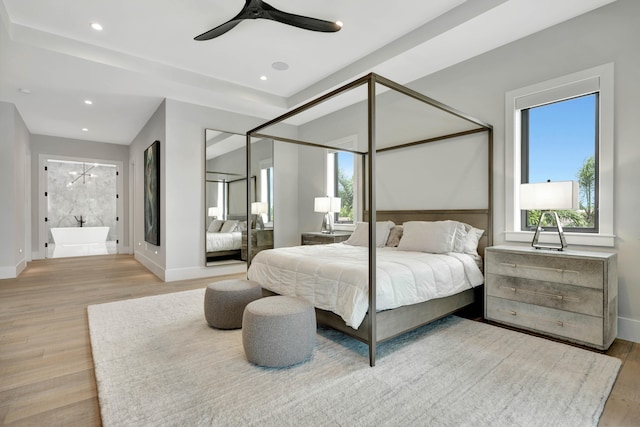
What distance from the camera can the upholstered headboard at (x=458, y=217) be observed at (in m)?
3.49

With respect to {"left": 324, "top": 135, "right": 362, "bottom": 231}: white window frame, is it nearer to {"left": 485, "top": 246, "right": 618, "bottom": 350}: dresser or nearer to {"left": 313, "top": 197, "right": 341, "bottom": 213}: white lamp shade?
{"left": 313, "top": 197, "right": 341, "bottom": 213}: white lamp shade

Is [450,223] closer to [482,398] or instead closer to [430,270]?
[430,270]

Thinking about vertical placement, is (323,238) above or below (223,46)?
below

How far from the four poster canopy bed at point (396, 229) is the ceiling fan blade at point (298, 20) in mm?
571

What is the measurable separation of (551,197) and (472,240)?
88 centimetres

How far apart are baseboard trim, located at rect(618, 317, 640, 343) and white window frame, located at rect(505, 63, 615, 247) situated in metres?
0.63

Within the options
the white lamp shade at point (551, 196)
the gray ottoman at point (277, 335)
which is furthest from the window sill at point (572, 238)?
the gray ottoman at point (277, 335)

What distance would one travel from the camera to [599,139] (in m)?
2.79

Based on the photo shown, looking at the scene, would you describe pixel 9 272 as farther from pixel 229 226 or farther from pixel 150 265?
pixel 229 226

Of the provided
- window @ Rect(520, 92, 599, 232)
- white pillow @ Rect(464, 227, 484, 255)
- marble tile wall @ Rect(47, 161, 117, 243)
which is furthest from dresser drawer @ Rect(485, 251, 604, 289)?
marble tile wall @ Rect(47, 161, 117, 243)

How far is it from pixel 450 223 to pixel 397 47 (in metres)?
2.03

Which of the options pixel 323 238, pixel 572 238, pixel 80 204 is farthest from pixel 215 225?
pixel 80 204

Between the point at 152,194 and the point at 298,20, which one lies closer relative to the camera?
the point at 298,20

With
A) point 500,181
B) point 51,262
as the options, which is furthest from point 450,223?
point 51,262
